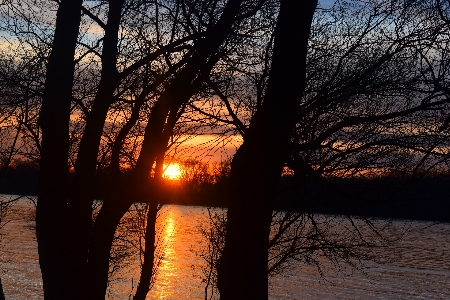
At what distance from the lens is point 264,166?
18.7ft

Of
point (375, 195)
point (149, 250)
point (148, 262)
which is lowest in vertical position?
point (148, 262)

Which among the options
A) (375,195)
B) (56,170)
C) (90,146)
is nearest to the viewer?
(56,170)

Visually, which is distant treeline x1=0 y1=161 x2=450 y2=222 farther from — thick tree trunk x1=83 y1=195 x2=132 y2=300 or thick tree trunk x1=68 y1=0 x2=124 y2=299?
thick tree trunk x1=68 y1=0 x2=124 y2=299

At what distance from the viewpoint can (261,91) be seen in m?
10.7

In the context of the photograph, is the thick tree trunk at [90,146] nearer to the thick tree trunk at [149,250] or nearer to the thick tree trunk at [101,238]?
the thick tree trunk at [101,238]

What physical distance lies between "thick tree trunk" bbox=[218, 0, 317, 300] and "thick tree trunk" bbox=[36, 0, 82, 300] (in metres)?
1.79

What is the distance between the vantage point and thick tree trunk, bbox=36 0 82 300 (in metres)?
6.42

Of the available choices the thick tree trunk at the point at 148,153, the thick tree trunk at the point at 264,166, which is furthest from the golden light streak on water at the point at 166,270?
the thick tree trunk at the point at 264,166

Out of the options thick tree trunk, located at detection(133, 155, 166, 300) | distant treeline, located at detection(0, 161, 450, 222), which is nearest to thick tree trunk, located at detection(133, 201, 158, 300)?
thick tree trunk, located at detection(133, 155, 166, 300)

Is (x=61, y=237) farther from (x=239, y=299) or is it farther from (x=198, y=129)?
(x=198, y=129)

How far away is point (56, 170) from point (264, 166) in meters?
2.16

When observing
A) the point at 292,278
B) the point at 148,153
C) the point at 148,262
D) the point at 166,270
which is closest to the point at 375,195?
the point at 148,153

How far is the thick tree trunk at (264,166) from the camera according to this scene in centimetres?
570

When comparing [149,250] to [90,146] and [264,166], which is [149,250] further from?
[264,166]
